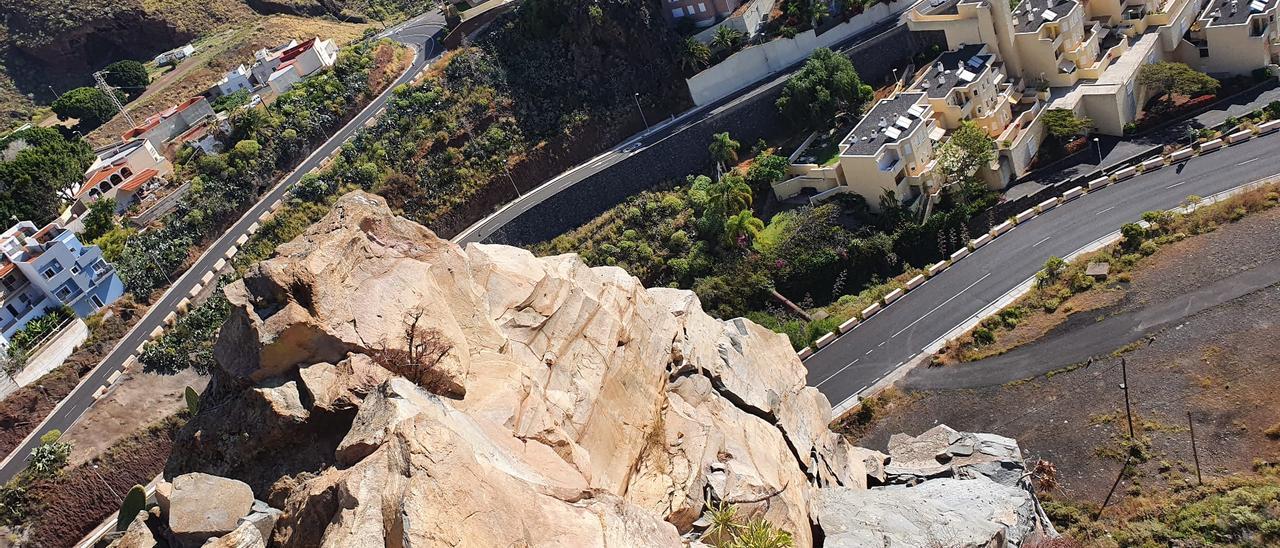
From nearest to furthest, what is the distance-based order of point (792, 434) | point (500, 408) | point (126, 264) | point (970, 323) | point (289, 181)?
1. point (500, 408)
2. point (792, 434)
3. point (970, 323)
4. point (126, 264)
5. point (289, 181)

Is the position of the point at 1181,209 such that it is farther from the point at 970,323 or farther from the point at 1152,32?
the point at 1152,32

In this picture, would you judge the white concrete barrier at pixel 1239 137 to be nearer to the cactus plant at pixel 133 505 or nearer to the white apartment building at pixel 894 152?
the white apartment building at pixel 894 152

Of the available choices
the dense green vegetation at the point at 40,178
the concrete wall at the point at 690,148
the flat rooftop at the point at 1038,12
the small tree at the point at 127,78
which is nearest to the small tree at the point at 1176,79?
the flat rooftop at the point at 1038,12

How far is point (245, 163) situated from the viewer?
281ft

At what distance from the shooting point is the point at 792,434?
4400 centimetres

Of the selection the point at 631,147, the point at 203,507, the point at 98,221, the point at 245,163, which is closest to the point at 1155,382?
the point at 203,507

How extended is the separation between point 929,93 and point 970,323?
2369 centimetres

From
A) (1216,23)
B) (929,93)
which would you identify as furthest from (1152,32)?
(929,93)

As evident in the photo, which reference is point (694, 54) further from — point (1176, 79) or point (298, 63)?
point (298, 63)

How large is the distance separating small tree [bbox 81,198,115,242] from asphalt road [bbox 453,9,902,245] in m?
35.3

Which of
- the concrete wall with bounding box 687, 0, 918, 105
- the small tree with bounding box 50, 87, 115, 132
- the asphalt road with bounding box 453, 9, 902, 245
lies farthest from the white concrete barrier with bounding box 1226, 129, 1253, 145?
the small tree with bounding box 50, 87, 115, 132

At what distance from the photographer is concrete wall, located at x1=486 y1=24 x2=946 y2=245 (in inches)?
3184

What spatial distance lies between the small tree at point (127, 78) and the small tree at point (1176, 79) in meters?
118

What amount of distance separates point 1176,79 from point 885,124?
24.5 meters
